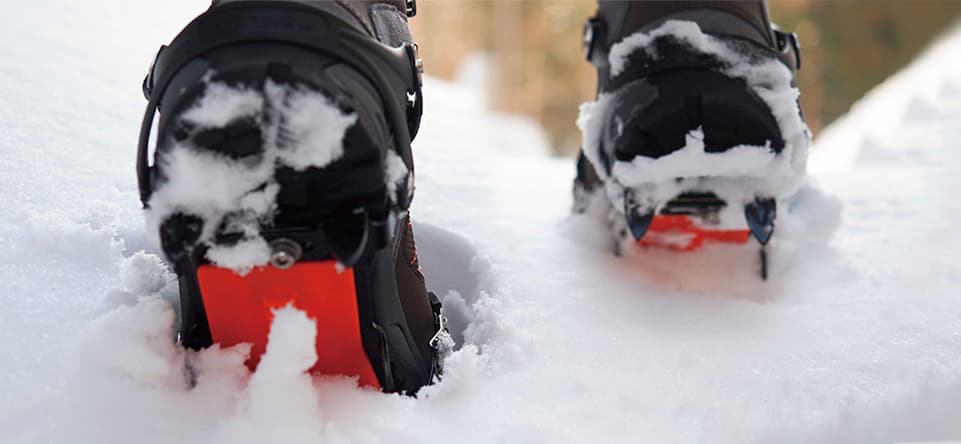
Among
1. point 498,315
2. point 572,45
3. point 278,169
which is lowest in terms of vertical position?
point 498,315

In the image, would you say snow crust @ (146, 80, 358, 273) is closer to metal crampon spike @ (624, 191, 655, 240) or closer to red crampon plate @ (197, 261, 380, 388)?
red crampon plate @ (197, 261, 380, 388)

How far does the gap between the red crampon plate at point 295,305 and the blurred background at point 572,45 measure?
4158 mm

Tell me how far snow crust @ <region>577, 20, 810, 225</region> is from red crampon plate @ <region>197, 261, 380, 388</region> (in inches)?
11.7

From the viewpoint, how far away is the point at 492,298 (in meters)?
0.69

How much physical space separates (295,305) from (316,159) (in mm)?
100

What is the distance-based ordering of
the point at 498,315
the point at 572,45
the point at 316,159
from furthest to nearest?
the point at 572,45 → the point at 498,315 → the point at 316,159

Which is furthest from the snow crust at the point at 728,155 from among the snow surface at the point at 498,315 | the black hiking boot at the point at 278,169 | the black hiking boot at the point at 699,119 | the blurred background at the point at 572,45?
the blurred background at the point at 572,45

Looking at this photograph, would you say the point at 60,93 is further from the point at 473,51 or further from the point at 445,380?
the point at 473,51

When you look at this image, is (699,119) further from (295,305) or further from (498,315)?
(295,305)

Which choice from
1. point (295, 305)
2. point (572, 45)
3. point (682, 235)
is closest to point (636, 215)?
point (682, 235)

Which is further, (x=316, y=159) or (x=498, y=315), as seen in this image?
(x=498, y=315)

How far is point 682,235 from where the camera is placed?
2.66ft

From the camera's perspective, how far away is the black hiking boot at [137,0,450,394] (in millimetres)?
465

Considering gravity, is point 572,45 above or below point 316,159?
above
